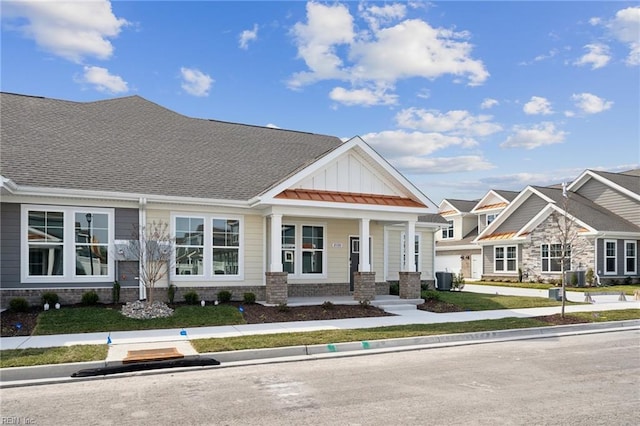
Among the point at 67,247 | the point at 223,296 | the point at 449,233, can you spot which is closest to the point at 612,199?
the point at 449,233

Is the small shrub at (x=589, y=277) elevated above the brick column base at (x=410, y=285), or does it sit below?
below

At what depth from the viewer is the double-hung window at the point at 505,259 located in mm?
33875

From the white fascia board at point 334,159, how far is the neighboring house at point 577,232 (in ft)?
42.1

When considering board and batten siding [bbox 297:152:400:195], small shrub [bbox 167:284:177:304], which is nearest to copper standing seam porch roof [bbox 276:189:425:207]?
board and batten siding [bbox 297:152:400:195]

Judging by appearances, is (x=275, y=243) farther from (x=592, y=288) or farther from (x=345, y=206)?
(x=592, y=288)

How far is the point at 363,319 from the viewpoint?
48.2 ft

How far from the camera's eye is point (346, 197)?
17.3 meters

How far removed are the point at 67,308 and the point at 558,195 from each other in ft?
99.1

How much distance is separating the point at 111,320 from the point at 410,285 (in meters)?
9.96

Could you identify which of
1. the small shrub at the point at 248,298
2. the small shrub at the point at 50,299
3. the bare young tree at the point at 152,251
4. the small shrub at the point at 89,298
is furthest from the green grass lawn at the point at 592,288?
the small shrub at the point at 50,299

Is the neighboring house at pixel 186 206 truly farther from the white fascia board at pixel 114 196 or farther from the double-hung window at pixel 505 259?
the double-hung window at pixel 505 259

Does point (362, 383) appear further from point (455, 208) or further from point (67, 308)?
point (455, 208)

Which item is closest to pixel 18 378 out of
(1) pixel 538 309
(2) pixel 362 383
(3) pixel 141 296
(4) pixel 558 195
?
(2) pixel 362 383

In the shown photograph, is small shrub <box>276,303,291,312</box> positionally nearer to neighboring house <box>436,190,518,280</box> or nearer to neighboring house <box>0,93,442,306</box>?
neighboring house <box>0,93,442,306</box>
